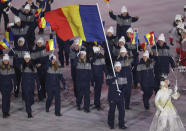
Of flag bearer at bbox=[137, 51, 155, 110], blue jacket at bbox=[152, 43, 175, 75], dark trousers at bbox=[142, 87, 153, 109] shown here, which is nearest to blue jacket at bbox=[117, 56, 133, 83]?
flag bearer at bbox=[137, 51, 155, 110]

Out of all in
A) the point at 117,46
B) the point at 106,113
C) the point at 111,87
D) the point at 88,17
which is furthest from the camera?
the point at 117,46

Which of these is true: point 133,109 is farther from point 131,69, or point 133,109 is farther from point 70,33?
point 70,33

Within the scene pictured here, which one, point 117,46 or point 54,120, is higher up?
point 117,46

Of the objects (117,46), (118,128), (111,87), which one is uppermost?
(117,46)

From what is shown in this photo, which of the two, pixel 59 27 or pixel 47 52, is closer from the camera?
pixel 59 27

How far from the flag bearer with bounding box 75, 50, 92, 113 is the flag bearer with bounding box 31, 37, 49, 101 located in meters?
1.25

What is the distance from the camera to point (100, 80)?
680 inches

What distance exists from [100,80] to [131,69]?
55.6 inches

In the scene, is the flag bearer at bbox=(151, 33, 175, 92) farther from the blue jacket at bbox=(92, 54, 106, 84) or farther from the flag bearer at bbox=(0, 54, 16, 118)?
the flag bearer at bbox=(0, 54, 16, 118)

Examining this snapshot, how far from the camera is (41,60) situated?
17.9 meters

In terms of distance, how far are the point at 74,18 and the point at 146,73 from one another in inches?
142

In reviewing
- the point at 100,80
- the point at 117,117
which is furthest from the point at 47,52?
the point at 117,117

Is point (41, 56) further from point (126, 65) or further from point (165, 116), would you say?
point (165, 116)

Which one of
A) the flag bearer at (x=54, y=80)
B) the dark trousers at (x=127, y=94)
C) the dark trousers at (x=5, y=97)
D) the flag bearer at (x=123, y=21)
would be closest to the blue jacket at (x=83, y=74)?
the flag bearer at (x=54, y=80)
